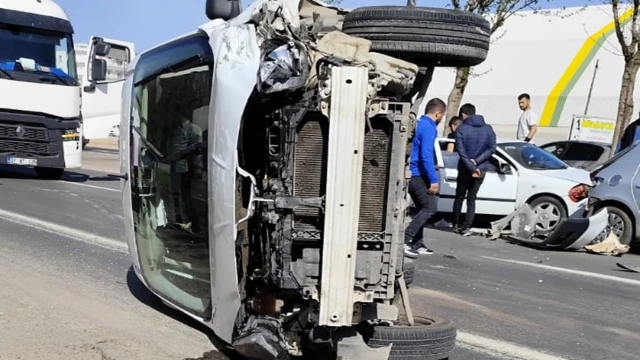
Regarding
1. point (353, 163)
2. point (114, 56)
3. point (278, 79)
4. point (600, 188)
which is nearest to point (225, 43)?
point (278, 79)

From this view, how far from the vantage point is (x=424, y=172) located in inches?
317

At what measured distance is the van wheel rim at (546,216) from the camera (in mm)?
10492

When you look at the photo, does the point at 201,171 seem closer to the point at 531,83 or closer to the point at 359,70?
the point at 359,70

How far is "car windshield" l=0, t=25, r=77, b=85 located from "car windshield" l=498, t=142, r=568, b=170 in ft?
26.5

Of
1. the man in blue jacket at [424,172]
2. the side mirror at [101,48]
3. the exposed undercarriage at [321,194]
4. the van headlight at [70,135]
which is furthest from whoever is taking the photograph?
the van headlight at [70,135]

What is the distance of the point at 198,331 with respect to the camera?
4812 mm

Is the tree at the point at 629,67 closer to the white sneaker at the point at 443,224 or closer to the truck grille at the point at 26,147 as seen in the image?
the white sneaker at the point at 443,224

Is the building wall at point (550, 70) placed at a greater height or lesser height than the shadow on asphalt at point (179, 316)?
greater

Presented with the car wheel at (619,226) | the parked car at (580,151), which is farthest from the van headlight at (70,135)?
the parked car at (580,151)

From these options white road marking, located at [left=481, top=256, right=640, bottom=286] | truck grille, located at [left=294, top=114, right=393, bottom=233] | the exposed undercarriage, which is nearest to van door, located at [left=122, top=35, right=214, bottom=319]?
the exposed undercarriage

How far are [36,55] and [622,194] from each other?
407 inches

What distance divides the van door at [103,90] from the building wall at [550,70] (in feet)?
81.0

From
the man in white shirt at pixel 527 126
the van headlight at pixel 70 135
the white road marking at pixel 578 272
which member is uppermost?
the man in white shirt at pixel 527 126

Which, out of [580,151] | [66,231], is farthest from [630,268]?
[580,151]
